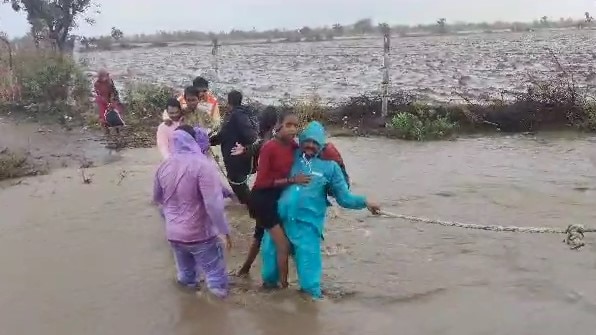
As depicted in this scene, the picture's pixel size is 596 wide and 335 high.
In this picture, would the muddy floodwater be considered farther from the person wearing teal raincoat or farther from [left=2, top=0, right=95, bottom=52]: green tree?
[left=2, top=0, right=95, bottom=52]: green tree

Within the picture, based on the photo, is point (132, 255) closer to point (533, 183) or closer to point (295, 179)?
point (295, 179)

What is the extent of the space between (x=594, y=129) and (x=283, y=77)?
47.3 feet

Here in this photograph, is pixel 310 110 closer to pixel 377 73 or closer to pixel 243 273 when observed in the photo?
pixel 243 273

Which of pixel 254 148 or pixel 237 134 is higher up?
pixel 237 134

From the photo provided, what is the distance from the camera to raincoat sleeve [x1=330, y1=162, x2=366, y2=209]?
489 cm

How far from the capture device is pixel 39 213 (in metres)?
8.23

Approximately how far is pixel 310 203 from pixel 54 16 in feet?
61.5

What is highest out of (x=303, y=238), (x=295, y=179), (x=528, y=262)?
(x=295, y=179)

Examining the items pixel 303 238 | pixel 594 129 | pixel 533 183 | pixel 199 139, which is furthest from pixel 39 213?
pixel 594 129

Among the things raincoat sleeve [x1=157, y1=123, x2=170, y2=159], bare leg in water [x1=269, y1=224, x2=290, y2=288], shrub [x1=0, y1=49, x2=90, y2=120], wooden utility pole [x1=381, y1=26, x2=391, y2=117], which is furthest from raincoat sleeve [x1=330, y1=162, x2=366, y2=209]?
shrub [x1=0, y1=49, x2=90, y2=120]

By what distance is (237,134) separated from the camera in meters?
7.01

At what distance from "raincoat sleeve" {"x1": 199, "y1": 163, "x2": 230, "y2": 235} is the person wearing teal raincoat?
45 cm

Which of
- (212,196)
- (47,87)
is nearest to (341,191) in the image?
(212,196)

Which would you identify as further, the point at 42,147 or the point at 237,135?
the point at 42,147
